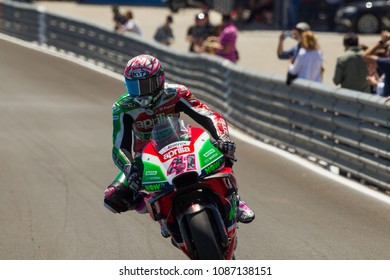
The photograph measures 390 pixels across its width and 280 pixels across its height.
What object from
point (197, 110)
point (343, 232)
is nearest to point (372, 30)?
point (343, 232)

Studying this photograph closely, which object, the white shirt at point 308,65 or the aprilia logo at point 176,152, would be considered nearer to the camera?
the aprilia logo at point 176,152

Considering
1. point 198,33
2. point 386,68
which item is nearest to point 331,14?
point 198,33

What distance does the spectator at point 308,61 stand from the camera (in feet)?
49.2

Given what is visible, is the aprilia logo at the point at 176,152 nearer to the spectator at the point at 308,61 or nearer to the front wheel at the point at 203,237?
the front wheel at the point at 203,237

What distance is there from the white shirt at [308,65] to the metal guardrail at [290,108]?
251 mm

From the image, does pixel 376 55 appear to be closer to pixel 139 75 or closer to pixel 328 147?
pixel 328 147

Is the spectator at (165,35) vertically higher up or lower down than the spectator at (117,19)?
lower down

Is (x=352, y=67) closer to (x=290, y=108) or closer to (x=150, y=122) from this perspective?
(x=290, y=108)

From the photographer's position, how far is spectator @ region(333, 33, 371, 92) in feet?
46.3

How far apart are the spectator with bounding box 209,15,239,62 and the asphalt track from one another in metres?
2.71

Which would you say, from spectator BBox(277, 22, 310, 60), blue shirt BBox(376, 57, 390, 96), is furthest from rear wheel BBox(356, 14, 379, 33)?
blue shirt BBox(376, 57, 390, 96)

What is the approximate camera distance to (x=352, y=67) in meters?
14.1

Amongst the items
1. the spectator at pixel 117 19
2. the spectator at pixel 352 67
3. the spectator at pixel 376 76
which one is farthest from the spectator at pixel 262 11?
the spectator at pixel 352 67

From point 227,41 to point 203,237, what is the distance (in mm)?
12517
